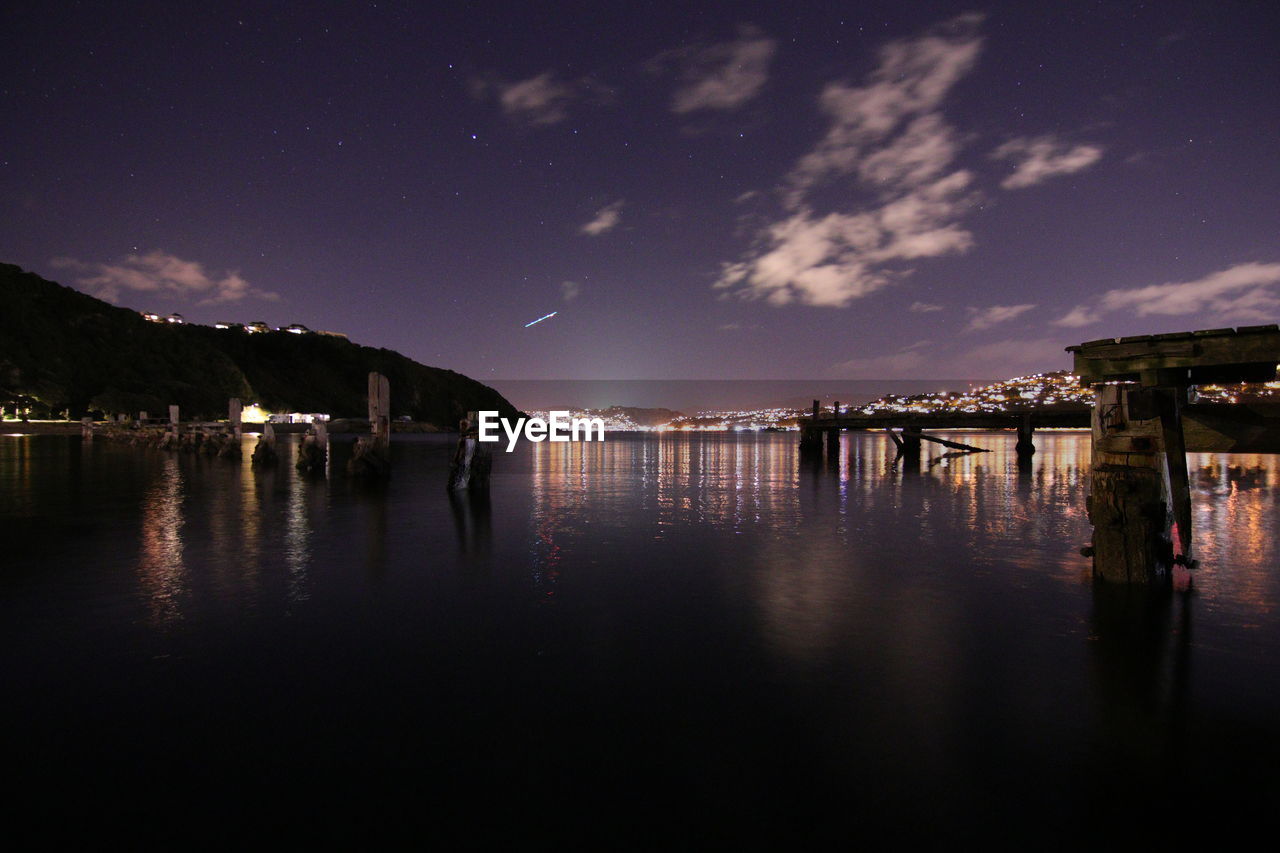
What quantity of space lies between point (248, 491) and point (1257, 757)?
23025 millimetres

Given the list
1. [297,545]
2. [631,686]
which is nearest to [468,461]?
[297,545]

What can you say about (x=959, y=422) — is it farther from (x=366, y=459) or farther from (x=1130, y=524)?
(x=1130, y=524)

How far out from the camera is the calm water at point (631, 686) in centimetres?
383

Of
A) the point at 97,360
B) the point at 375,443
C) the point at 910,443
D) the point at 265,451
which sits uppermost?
the point at 97,360

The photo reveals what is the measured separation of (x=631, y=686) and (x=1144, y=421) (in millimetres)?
6818

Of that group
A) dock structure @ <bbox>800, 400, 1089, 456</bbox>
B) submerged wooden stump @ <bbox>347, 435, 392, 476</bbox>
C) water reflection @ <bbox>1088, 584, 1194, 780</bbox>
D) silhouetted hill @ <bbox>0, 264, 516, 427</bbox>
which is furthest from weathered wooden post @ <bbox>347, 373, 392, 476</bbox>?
silhouetted hill @ <bbox>0, 264, 516, 427</bbox>

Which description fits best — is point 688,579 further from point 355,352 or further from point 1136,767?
point 355,352

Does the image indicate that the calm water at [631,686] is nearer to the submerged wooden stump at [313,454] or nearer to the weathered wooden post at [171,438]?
the submerged wooden stump at [313,454]

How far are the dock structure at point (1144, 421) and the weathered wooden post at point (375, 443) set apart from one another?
21.8 meters

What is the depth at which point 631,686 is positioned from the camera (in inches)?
219

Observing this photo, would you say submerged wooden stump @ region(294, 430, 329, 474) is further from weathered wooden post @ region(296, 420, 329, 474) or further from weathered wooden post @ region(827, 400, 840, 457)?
weathered wooden post @ region(827, 400, 840, 457)

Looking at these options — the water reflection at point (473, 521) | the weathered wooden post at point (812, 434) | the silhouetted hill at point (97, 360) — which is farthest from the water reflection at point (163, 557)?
the silhouetted hill at point (97, 360)

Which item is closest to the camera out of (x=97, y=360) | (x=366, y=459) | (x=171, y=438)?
(x=366, y=459)

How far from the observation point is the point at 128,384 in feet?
346
